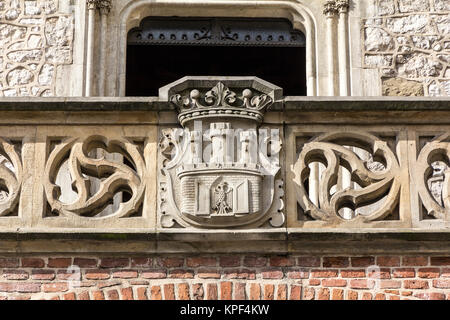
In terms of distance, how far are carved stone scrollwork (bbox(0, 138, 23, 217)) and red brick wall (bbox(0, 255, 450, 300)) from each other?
347 millimetres

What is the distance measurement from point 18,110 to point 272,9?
162 inches

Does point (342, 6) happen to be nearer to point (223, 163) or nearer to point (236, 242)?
point (223, 163)

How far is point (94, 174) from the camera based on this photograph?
7941 millimetres

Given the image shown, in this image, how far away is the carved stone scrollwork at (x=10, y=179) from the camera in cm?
776

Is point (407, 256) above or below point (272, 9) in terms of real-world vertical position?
below

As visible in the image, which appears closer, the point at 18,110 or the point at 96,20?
the point at 18,110

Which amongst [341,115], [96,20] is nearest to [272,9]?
[96,20]

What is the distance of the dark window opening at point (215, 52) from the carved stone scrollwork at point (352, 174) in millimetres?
3796

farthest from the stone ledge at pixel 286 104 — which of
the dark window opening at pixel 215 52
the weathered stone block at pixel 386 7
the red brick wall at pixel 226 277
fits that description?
the dark window opening at pixel 215 52

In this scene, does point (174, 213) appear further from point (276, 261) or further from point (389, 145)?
point (389, 145)

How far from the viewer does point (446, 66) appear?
36.0 feet
